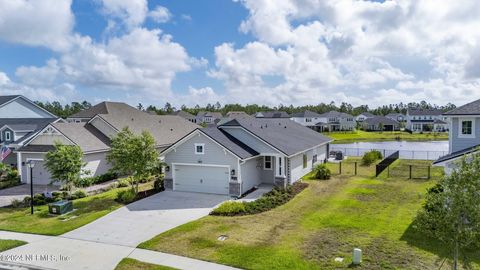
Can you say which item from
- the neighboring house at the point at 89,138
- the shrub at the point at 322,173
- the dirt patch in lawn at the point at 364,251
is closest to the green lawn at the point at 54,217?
the neighboring house at the point at 89,138

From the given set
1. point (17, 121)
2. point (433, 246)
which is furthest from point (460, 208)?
point (17, 121)

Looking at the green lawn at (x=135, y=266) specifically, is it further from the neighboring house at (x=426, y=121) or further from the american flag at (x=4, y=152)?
the neighboring house at (x=426, y=121)

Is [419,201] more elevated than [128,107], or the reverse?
[128,107]

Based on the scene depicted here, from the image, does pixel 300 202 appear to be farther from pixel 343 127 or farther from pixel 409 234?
pixel 343 127

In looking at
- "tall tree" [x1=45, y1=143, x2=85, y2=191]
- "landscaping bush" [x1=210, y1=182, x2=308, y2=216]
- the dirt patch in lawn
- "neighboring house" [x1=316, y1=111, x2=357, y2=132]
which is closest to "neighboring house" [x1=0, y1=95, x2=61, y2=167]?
"tall tree" [x1=45, y1=143, x2=85, y2=191]

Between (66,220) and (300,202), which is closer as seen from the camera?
(66,220)

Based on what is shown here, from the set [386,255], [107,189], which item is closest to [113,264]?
[386,255]

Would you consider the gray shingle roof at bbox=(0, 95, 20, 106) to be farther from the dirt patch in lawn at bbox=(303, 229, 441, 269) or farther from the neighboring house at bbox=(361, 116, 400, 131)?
the neighboring house at bbox=(361, 116, 400, 131)
